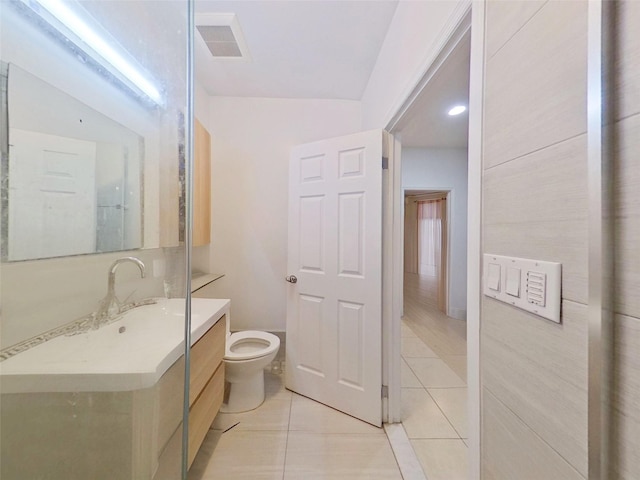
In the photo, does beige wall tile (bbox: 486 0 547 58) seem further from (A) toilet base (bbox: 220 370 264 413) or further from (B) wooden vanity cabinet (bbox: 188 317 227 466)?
(A) toilet base (bbox: 220 370 264 413)

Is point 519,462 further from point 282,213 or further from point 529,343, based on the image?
point 282,213

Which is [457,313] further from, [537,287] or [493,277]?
[537,287]

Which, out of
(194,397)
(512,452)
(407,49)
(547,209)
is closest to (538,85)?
(547,209)

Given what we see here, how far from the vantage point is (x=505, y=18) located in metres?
0.65

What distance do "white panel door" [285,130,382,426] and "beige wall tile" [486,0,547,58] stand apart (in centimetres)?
96

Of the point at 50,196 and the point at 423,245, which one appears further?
the point at 423,245

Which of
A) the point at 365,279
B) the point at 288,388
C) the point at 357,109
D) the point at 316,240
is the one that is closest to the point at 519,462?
the point at 365,279

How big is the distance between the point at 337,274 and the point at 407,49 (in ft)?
4.58

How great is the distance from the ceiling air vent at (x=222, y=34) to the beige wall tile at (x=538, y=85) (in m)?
1.68

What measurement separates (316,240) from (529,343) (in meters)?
1.46

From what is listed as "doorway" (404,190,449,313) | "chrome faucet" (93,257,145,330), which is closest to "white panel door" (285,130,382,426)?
"chrome faucet" (93,257,145,330)

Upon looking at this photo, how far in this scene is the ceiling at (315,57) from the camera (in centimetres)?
154

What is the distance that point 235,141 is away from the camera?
2553 millimetres

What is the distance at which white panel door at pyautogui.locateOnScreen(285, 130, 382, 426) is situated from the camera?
1.67 metres
